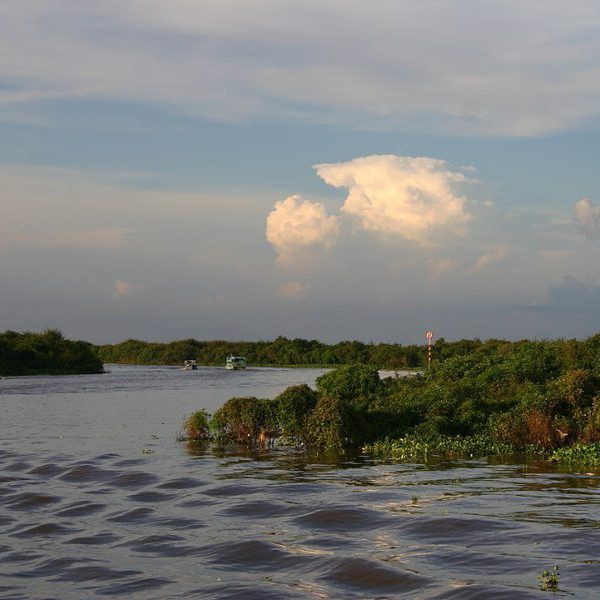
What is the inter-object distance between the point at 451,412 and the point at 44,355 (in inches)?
3228

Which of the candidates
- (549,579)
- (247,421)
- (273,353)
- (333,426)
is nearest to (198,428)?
(247,421)

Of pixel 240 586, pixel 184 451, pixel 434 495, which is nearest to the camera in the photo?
pixel 240 586

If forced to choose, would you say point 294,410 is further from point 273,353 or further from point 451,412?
point 273,353

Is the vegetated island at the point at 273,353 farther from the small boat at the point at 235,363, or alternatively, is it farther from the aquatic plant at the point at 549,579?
the aquatic plant at the point at 549,579

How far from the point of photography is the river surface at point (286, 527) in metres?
12.0

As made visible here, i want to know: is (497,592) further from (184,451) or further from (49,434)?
(49,434)

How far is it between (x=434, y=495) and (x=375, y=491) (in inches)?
54.6

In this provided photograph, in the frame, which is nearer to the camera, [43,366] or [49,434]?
[49,434]

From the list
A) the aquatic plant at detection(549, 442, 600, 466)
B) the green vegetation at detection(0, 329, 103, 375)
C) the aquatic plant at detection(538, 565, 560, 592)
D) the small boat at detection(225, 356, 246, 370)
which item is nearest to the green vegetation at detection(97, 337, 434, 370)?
the small boat at detection(225, 356, 246, 370)

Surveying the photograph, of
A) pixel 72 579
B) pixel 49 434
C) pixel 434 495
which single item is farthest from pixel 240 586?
pixel 49 434

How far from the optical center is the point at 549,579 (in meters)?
11.5

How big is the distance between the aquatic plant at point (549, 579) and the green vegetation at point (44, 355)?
89993 millimetres

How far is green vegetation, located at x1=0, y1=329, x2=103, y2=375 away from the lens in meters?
96.7

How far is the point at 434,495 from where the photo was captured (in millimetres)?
18078
